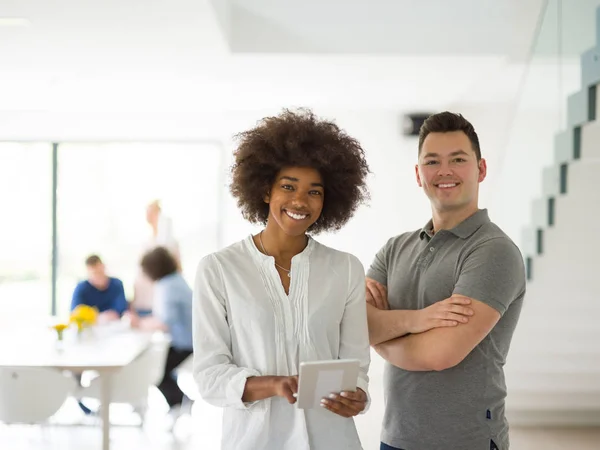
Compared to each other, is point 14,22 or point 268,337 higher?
point 14,22

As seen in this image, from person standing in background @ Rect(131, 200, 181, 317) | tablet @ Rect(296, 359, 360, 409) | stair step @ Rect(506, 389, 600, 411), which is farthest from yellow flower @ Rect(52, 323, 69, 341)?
tablet @ Rect(296, 359, 360, 409)

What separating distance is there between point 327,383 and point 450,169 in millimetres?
761

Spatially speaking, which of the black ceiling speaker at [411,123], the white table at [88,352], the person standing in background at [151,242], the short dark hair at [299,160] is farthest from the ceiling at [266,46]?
the short dark hair at [299,160]

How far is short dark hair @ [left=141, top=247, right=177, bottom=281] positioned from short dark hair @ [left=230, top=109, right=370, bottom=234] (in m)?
3.44

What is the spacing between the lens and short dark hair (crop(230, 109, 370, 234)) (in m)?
1.74

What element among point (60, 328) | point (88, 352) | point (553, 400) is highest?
point (60, 328)

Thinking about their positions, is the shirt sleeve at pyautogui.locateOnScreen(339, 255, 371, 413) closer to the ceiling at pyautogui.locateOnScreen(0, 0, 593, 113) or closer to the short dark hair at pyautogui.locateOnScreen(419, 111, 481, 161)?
the short dark hair at pyautogui.locateOnScreen(419, 111, 481, 161)

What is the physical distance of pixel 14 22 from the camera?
430 centimetres

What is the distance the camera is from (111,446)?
494cm

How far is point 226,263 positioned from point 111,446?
376 centimetres

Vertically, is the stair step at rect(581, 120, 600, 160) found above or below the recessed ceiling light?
below

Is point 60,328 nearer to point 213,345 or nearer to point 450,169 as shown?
point 213,345

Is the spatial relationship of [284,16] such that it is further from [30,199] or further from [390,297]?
[30,199]

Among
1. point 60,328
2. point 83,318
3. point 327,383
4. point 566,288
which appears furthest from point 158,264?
point 327,383
